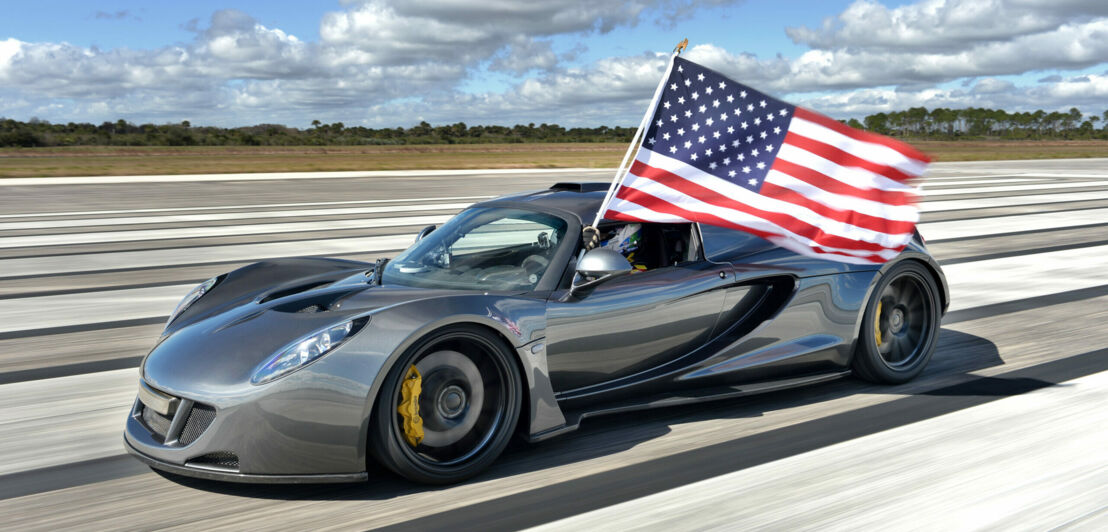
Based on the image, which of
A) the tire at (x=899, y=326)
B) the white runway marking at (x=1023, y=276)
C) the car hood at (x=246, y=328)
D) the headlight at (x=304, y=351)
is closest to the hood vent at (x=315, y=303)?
the car hood at (x=246, y=328)

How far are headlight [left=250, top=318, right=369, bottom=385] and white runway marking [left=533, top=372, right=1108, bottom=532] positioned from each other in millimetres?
1042

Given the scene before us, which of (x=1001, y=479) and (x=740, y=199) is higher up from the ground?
(x=740, y=199)

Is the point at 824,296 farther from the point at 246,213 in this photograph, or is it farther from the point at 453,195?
the point at 453,195

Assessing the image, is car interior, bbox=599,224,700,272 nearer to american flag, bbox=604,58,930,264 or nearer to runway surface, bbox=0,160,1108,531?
american flag, bbox=604,58,930,264

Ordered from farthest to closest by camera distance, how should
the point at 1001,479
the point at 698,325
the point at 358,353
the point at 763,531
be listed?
the point at 698,325, the point at 1001,479, the point at 358,353, the point at 763,531

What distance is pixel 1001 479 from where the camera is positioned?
3.67 meters

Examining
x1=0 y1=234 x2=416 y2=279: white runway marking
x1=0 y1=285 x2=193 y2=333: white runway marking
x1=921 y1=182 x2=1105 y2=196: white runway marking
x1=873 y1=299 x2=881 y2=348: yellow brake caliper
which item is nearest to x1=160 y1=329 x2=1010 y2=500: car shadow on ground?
x1=873 y1=299 x2=881 y2=348: yellow brake caliper

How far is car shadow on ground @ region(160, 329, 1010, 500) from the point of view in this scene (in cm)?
362

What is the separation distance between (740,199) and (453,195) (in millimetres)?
17511

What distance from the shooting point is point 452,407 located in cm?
374

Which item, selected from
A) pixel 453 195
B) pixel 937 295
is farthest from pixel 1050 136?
pixel 937 295

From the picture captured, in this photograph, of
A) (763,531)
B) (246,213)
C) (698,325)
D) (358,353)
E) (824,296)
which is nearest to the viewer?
(763,531)

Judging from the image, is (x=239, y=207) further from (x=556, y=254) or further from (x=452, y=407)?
(x=452, y=407)

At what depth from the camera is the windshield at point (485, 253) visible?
4.33m
